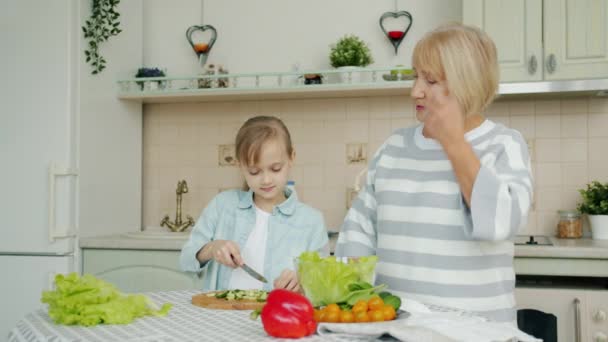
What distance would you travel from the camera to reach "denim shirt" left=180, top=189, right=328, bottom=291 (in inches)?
71.7

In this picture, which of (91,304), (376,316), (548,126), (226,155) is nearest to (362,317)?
(376,316)

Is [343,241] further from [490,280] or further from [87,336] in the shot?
[87,336]

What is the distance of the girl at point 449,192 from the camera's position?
134cm

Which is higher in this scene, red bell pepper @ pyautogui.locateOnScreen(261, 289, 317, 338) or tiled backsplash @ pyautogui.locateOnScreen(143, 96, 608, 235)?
tiled backsplash @ pyautogui.locateOnScreen(143, 96, 608, 235)

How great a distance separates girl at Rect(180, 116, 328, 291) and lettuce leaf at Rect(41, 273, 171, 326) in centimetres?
43

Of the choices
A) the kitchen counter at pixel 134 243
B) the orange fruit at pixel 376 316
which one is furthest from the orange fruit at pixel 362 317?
the kitchen counter at pixel 134 243

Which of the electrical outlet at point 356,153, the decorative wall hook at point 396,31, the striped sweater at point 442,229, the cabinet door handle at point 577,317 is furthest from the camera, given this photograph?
the electrical outlet at point 356,153

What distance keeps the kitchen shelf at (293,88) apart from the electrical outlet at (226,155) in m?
0.23

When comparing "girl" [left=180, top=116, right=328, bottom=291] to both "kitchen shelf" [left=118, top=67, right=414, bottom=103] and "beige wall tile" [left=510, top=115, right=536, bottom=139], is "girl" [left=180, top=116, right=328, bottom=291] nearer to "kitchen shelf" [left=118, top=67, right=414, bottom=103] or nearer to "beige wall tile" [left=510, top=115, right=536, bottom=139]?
"kitchen shelf" [left=118, top=67, right=414, bottom=103]

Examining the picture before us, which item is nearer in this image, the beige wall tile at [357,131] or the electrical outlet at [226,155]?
the beige wall tile at [357,131]

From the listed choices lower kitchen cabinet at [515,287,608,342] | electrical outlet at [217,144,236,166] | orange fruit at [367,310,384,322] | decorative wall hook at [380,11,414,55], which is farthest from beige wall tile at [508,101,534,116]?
orange fruit at [367,310,384,322]

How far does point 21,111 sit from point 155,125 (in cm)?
71

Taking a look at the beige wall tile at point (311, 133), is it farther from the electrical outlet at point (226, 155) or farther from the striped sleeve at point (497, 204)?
the striped sleeve at point (497, 204)

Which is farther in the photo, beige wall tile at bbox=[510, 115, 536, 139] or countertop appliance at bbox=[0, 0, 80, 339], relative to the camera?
beige wall tile at bbox=[510, 115, 536, 139]
